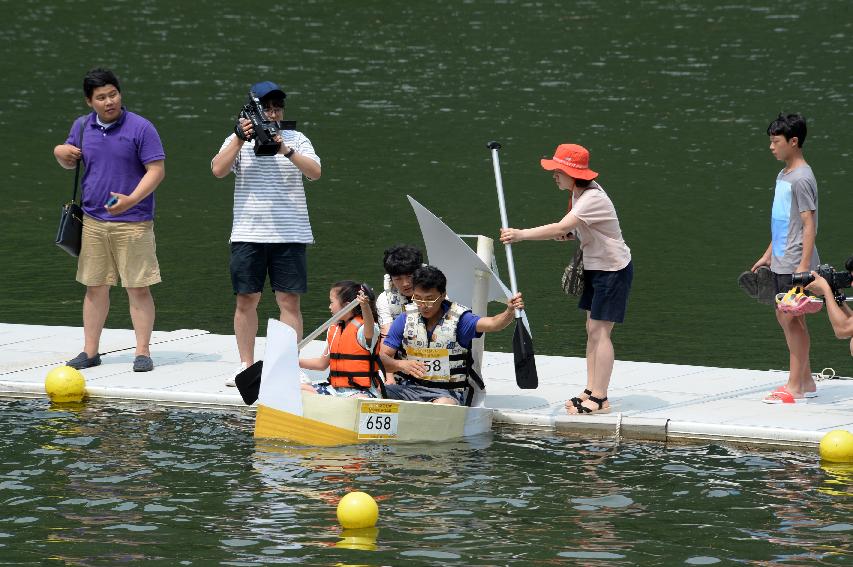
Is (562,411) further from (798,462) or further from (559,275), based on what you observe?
(559,275)

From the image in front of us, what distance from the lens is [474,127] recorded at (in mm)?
31656

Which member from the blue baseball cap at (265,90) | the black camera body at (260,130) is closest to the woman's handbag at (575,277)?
the black camera body at (260,130)

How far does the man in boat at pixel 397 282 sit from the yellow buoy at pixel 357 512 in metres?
2.56

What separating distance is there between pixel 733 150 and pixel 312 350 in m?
16.7

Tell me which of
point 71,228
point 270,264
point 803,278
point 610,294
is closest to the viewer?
point 803,278

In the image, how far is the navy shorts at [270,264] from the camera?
41.2 feet

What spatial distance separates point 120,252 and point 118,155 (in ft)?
2.65

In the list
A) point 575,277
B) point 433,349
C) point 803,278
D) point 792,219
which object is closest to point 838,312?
point 803,278

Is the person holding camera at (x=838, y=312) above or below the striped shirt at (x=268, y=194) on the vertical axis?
below

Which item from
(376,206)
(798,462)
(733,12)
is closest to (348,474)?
(798,462)

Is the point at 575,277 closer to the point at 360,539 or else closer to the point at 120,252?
the point at 360,539

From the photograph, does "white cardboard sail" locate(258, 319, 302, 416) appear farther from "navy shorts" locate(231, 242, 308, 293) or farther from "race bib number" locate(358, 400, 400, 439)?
"navy shorts" locate(231, 242, 308, 293)

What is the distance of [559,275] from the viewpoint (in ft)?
63.6

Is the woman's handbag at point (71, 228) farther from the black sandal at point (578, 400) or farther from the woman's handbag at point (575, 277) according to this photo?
the black sandal at point (578, 400)
